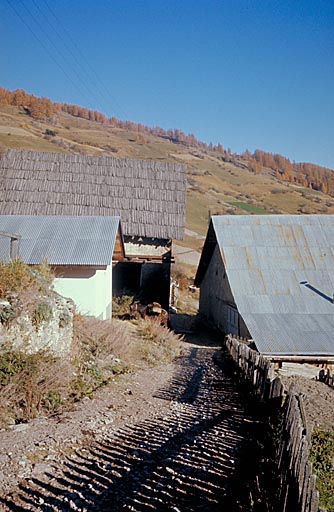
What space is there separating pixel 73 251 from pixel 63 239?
0.84m

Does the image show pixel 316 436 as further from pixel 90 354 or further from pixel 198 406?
pixel 90 354

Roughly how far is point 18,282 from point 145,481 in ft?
16.7

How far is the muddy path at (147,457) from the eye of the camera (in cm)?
477

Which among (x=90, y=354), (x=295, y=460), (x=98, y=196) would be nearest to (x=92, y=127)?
(x=98, y=196)

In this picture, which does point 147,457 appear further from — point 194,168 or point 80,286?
point 194,168

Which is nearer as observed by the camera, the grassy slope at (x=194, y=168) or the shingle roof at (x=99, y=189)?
the shingle roof at (x=99, y=189)

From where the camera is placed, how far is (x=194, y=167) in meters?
95.8

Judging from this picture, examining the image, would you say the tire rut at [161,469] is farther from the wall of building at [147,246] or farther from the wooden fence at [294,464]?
the wall of building at [147,246]

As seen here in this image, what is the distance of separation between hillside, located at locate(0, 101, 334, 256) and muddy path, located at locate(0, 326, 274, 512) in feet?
121

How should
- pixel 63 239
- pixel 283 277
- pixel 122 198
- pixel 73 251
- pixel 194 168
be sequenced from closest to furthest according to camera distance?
pixel 73 251, pixel 63 239, pixel 283 277, pixel 122 198, pixel 194 168

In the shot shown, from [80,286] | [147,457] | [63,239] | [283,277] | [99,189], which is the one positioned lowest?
[147,457]

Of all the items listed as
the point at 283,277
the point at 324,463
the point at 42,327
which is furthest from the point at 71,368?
the point at 283,277

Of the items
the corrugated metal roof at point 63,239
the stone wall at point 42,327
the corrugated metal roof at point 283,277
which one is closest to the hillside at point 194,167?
the corrugated metal roof at point 283,277

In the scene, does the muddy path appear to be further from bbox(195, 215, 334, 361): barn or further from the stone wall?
bbox(195, 215, 334, 361): barn
